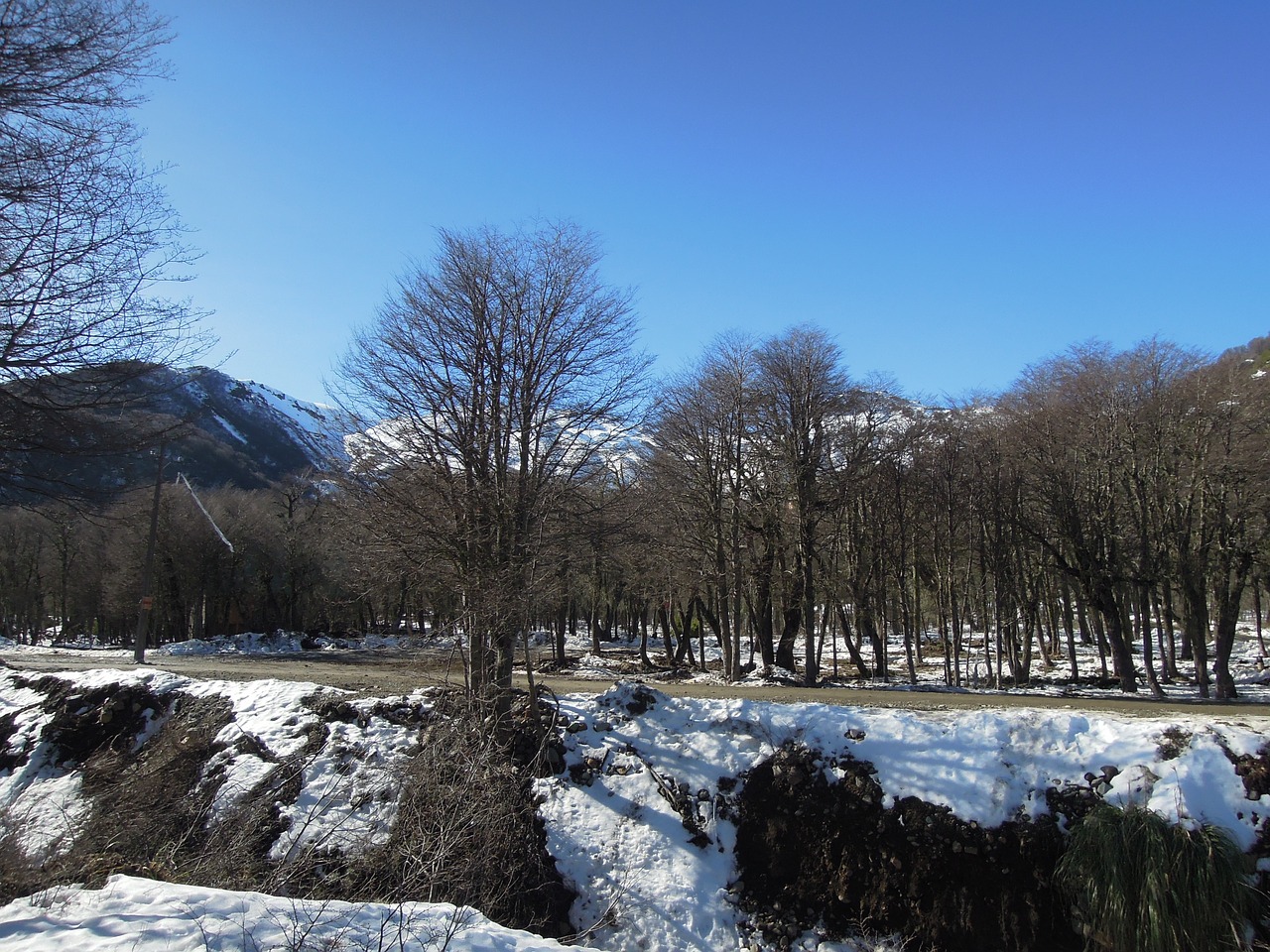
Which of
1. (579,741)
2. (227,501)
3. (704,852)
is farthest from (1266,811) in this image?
(227,501)

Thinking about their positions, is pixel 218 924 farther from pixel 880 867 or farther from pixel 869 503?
pixel 869 503

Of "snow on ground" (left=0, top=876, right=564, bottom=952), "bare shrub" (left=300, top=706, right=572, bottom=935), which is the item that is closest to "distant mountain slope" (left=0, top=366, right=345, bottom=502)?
"snow on ground" (left=0, top=876, right=564, bottom=952)

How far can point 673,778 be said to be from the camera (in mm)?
12734

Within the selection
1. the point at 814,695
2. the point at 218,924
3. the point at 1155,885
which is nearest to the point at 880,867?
the point at 1155,885

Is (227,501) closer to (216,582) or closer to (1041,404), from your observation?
(216,582)

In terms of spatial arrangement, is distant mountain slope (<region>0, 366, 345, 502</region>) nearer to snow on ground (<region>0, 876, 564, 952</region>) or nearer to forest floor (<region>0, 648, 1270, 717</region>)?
snow on ground (<region>0, 876, 564, 952</region>)

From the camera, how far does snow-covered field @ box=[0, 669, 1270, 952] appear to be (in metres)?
9.64

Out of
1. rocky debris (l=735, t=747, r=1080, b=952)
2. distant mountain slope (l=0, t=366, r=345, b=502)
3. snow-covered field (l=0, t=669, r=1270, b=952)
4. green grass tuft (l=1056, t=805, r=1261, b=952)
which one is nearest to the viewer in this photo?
distant mountain slope (l=0, t=366, r=345, b=502)

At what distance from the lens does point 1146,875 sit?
897 cm

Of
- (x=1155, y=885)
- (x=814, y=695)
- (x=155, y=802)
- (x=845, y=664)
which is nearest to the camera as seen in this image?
(x=1155, y=885)

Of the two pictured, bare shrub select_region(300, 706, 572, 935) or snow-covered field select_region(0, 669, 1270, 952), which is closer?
bare shrub select_region(300, 706, 572, 935)

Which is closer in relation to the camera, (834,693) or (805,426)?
(834,693)

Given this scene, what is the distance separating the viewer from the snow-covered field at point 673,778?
9.64 meters

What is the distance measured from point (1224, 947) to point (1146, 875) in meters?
0.91
